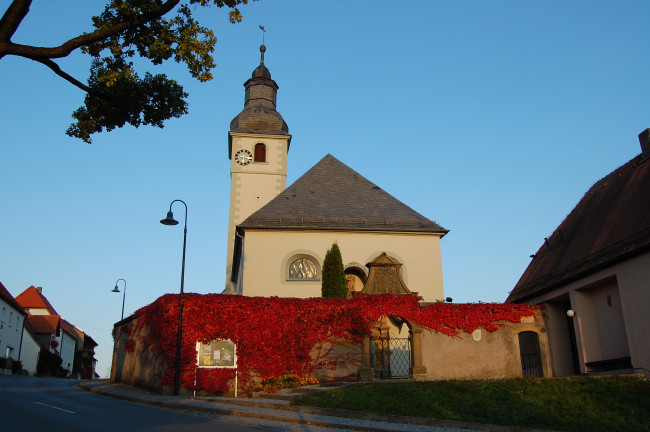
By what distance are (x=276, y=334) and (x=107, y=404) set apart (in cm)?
529

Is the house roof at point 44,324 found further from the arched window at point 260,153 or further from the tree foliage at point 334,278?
the tree foliage at point 334,278

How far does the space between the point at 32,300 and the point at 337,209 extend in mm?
47641

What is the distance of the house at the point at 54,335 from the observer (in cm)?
5484

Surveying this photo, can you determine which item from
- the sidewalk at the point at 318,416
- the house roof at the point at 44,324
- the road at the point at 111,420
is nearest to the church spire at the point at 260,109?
the sidewalk at the point at 318,416

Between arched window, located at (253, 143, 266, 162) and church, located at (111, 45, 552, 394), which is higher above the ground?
arched window, located at (253, 143, 266, 162)

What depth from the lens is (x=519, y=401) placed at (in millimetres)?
11859

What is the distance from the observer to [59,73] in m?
7.94

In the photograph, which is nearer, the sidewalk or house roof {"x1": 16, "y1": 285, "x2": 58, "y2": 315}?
the sidewalk

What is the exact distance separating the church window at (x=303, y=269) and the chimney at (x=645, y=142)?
13.8 metres

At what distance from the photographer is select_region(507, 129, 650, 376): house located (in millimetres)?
15602

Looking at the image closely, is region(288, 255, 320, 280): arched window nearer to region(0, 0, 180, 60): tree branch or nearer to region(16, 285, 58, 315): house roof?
region(0, 0, 180, 60): tree branch

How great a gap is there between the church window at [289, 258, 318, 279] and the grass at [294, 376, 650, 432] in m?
11.7

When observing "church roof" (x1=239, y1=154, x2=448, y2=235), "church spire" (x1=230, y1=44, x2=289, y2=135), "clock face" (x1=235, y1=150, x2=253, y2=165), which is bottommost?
"church roof" (x1=239, y1=154, x2=448, y2=235)

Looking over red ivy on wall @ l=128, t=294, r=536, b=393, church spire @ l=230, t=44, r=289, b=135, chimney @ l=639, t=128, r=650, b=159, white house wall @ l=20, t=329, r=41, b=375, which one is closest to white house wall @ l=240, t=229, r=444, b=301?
red ivy on wall @ l=128, t=294, r=536, b=393
